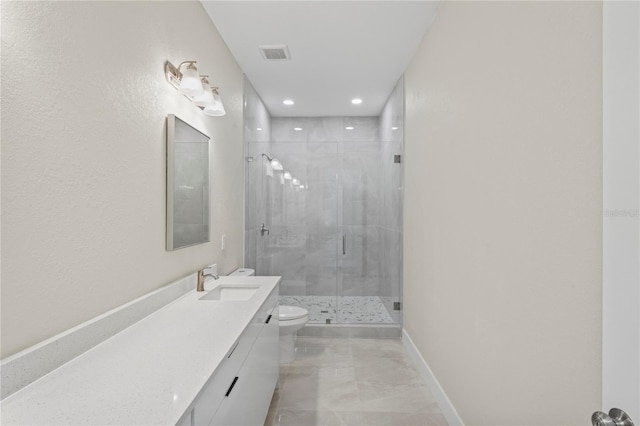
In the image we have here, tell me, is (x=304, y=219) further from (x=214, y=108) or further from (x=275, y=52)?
(x=214, y=108)

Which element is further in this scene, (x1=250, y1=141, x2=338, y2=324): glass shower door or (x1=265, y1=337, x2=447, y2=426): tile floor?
(x1=250, y1=141, x2=338, y2=324): glass shower door

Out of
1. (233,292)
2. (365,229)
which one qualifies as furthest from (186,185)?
(365,229)

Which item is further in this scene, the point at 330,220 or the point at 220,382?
the point at 330,220

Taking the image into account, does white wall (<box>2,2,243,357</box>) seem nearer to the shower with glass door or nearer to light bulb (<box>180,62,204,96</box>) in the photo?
light bulb (<box>180,62,204,96</box>)

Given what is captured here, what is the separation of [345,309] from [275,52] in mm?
2725

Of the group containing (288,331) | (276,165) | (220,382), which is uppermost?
(276,165)

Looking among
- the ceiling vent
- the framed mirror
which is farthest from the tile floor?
the ceiling vent

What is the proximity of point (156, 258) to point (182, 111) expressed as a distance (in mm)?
872

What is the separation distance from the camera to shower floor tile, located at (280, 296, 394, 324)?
12.4ft

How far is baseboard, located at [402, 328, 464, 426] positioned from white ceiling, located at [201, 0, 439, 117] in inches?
101

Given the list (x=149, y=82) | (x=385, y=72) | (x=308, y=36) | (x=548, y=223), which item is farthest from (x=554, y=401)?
(x=385, y=72)

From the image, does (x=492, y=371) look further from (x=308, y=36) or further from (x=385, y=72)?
(x=385, y=72)

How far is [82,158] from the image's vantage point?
4.05 ft

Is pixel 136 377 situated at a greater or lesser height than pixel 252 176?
lesser
